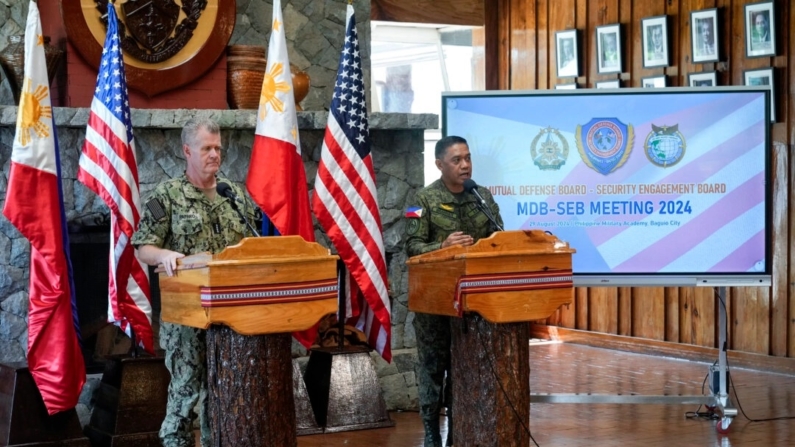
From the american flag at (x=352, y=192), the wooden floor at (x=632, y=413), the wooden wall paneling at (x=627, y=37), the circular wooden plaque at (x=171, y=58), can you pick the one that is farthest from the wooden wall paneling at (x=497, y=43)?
the american flag at (x=352, y=192)

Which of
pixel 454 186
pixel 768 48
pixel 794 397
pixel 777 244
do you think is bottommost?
pixel 794 397

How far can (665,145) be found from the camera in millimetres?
5855

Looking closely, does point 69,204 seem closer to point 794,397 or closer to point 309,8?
point 309,8

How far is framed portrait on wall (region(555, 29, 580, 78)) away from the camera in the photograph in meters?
9.25

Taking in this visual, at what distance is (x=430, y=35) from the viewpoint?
35.0 ft

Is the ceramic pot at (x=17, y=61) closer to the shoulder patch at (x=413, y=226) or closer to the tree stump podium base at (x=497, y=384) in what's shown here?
the shoulder patch at (x=413, y=226)

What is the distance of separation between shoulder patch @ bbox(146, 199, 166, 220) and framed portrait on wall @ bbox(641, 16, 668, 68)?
524cm

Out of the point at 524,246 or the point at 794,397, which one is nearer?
the point at 524,246

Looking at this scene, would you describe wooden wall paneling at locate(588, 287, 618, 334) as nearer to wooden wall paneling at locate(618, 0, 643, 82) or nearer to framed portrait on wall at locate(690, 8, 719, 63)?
wooden wall paneling at locate(618, 0, 643, 82)

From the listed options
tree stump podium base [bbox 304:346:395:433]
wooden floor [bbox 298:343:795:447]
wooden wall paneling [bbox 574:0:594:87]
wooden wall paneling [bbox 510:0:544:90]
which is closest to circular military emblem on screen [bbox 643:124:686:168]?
wooden floor [bbox 298:343:795:447]

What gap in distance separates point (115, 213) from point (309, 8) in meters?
2.15

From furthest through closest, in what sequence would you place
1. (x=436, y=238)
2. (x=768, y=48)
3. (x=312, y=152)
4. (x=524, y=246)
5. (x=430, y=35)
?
(x=430, y=35) < (x=768, y=48) < (x=312, y=152) < (x=436, y=238) < (x=524, y=246)

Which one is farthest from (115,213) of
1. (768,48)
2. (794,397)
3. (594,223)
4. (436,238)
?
(768,48)

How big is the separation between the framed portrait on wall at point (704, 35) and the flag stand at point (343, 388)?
3.55 metres
